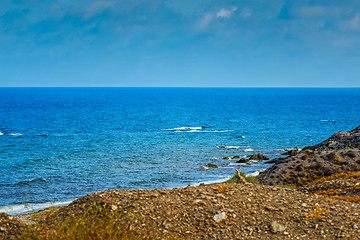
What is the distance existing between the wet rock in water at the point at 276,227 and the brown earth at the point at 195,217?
31 millimetres

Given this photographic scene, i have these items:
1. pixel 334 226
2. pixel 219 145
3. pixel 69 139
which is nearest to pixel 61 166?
pixel 69 139

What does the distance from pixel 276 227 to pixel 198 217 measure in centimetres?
243

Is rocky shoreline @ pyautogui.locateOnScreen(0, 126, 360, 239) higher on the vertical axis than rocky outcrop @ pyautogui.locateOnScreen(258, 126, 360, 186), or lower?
A: higher

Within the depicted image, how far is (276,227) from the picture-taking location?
33.0ft

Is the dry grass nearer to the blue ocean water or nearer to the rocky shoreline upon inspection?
the rocky shoreline

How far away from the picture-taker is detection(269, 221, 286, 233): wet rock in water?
392 inches

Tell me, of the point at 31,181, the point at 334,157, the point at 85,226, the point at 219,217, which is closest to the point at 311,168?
the point at 334,157

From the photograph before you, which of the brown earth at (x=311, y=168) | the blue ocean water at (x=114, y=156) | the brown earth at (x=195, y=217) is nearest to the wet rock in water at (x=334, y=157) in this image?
the brown earth at (x=311, y=168)

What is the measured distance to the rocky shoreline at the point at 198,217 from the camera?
966 centimetres

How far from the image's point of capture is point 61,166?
40656 mm

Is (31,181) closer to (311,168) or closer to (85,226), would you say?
(311,168)

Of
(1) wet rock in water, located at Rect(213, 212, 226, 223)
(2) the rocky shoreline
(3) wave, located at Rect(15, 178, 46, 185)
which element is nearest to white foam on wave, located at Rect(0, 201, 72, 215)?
(3) wave, located at Rect(15, 178, 46, 185)

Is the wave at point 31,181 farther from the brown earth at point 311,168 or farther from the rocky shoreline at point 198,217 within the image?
the rocky shoreline at point 198,217

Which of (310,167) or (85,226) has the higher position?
(85,226)
